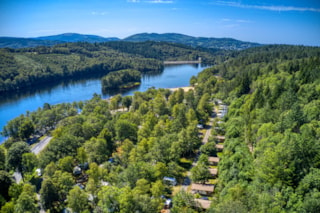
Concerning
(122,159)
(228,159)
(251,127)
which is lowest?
(122,159)

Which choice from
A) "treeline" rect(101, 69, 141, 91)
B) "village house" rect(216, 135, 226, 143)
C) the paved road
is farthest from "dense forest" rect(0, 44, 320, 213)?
"treeline" rect(101, 69, 141, 91)

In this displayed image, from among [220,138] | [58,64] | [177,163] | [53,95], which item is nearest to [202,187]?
[177,163]

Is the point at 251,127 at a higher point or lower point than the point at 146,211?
higher

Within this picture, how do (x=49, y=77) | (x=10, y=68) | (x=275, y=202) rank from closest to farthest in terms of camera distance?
1. (x=275, y=202)
2. (x=10, y=68)
3. (x=49, y=77)

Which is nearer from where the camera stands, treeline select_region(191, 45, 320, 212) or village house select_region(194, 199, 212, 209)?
treeline select_region(191, 45, 320, 212)

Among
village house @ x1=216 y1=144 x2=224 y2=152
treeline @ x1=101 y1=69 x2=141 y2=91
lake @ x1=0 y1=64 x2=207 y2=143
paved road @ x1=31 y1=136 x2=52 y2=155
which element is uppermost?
treeline @ x1=101 y1=69 x2=141 y2=91

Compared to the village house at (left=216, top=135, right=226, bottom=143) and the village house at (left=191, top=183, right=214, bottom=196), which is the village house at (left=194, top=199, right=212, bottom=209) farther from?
the village house at (left=216, top=135, right=226, bottom=143)

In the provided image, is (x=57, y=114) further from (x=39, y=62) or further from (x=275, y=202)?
(x=39, y=62)

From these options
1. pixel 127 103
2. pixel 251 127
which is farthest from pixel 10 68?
pixel 251 127
